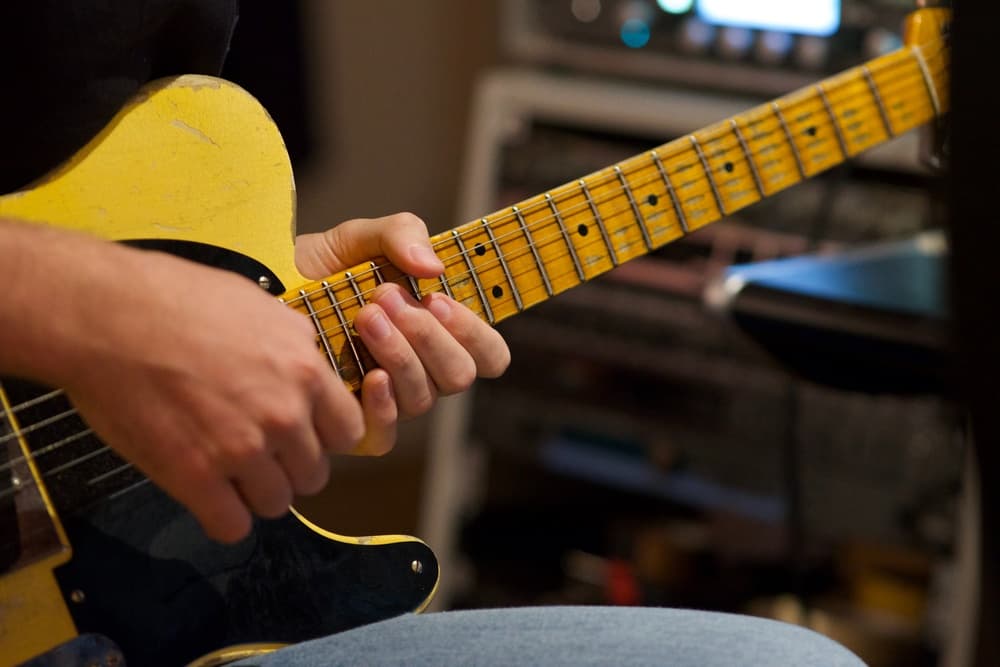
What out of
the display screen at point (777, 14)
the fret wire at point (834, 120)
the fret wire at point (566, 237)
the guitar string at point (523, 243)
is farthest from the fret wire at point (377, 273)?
the display screen at point (777, 14)

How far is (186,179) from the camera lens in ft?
2.08

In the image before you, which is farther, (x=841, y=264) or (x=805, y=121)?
(x=841, y=264)

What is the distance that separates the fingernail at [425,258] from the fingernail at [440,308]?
0.02 m

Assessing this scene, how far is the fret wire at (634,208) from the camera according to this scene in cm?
73

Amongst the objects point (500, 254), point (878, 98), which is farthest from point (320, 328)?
point (878, 98)

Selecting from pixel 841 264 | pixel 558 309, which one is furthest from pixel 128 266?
pixel 558 309

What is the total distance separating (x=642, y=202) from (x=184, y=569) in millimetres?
360

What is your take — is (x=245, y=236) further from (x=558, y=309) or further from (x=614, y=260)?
(x=558, y=309)

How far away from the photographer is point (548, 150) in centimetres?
157

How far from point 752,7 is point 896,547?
70 cm

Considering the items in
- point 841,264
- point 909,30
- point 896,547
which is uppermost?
point 909,30

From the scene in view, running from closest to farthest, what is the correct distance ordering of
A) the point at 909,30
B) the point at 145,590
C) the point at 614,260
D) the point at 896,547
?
the point at 145,590
the point at 614,260
the point at 909,30
the point at 896,547

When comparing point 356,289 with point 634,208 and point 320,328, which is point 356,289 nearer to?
point 320,328

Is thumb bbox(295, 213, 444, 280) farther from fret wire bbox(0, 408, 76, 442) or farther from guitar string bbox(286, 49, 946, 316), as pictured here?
fret wire bbox(0, 408, 76, 442)
